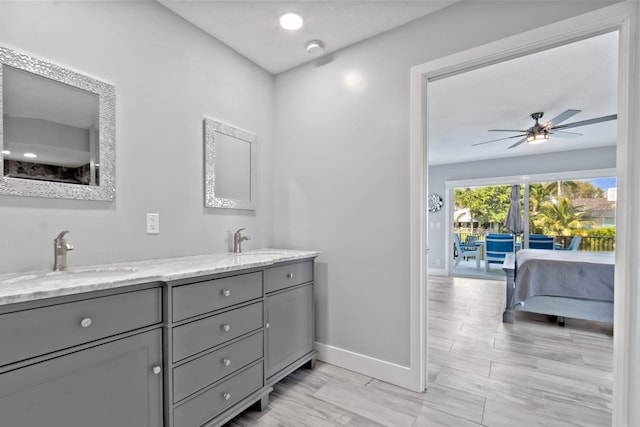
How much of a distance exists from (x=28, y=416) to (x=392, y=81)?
247 cm

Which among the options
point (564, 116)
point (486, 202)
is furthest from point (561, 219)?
point (564, 116)

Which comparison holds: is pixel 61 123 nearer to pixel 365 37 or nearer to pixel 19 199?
pixel 19 199

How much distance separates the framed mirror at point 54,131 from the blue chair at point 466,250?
6.88m

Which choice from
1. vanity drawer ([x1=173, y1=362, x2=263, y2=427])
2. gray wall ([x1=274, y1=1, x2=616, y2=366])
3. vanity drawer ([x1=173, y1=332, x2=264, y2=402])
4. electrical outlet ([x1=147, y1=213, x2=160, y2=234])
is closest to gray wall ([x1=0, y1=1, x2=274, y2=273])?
electrical outlet ([x1=147, y1=213, x2=160, y2=234])

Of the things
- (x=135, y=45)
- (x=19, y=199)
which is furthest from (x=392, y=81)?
(x=19, y=199)

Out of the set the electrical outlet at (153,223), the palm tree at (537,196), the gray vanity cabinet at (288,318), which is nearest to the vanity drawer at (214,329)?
the gray vanity cabinet at (288,318)

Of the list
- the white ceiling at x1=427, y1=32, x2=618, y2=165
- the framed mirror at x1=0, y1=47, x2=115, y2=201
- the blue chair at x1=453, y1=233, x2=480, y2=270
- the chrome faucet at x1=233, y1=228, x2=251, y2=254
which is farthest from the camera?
the blue chair at x1=453, y1=233, x2=480, y2=270

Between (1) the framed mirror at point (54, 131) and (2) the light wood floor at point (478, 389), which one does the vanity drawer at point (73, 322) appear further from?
(2) the light wood floor at point (478, 389)

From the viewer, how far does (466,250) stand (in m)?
7.17

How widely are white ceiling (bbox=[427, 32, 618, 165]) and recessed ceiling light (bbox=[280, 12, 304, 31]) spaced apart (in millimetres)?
1561

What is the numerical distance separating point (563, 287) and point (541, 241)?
125 inches

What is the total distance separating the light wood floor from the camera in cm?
174

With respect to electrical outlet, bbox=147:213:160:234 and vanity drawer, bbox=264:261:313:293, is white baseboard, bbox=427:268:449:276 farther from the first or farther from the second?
electrical outlet, bbox=147:213:160:234

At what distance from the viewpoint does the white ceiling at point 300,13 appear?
6.25 ft
